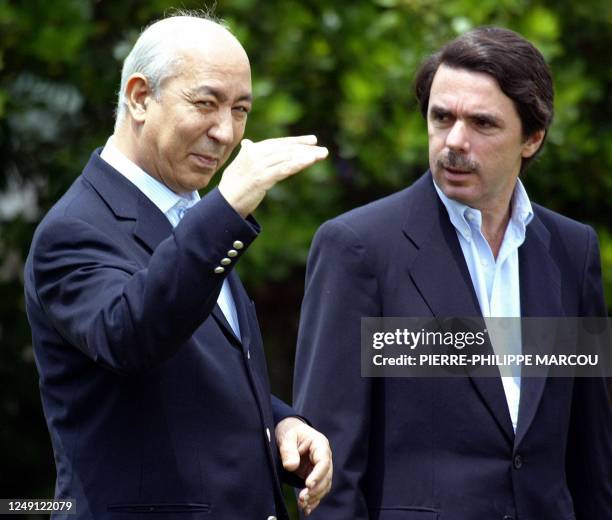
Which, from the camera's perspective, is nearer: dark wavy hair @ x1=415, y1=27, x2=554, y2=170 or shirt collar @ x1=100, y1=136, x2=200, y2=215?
shirt collar @ x1=100, y1=136, x2=200, y2=215

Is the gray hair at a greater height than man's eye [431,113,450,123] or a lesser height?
lesser

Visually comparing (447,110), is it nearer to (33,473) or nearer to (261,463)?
(261,463)

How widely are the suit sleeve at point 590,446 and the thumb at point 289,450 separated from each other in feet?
3.69

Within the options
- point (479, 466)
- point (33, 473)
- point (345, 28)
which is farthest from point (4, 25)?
point (479, 466)

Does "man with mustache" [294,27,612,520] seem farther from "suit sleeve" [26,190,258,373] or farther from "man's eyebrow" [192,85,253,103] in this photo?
"suit sleeve" [26,190,258,373]

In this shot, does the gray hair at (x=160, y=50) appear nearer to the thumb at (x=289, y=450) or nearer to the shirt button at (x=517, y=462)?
the thumb at (x=289, y=450)

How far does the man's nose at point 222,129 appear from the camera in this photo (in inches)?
104

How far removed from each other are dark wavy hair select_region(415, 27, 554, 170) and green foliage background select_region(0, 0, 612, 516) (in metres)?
1.60

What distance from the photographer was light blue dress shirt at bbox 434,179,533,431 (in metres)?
3.34

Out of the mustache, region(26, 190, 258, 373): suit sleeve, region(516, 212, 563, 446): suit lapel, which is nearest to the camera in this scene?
region(26, 190, 258, 373): suit sleeve

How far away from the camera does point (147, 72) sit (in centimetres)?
269

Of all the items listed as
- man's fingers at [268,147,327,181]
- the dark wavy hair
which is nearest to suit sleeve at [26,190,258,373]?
man's fingers at [268,147,327,181]

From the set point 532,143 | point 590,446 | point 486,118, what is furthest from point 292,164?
point 590,446

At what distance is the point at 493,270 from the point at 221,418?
1.16 meters
